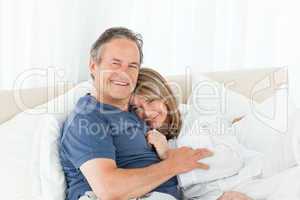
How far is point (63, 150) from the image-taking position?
1.51 m

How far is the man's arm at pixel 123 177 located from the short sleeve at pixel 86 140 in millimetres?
25

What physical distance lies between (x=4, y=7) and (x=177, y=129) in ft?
3.08

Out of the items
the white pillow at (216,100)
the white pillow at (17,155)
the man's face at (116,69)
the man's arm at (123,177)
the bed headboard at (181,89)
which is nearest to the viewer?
the man's arm at (123,177)

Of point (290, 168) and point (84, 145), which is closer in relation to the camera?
point (84, 145)

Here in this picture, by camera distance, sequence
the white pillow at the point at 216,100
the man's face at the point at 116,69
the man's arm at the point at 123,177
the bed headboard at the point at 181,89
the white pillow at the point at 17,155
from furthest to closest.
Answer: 1. the white pillow at the point at 216,100
2. the bed headboard at the point at 181,89
3. the man's face at the point at 116,69
4. the white pillow at the point at 17,155
5. the man's arm at the point at 123,177

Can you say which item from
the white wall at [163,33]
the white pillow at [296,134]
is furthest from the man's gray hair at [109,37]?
the white pillow at [296,134]

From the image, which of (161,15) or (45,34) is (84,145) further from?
(161,15)

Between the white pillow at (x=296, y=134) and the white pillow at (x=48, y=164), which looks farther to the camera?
the white pillow at (x=296, y=134)

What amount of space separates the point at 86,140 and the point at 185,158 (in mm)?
371

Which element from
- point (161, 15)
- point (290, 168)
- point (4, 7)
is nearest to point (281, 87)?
point (290, 168)

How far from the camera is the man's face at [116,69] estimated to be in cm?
159

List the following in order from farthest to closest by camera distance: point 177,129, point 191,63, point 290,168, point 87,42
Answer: point 191,63
point 87,42
point 177,129
point 290,168

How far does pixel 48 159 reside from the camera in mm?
1498

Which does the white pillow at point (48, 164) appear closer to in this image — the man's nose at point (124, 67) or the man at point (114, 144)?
the man at point (114, 144)
